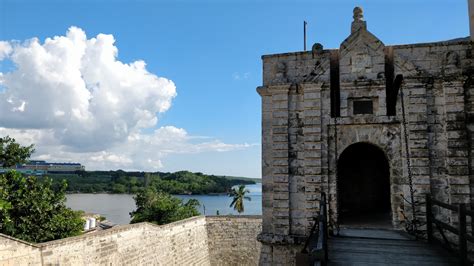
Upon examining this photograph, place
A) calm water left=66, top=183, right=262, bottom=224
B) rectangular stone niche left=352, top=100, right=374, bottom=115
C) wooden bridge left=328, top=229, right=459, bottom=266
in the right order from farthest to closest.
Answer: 1. calm water left=66, top=183, right=262, bottom=224
2. rectangular stone niche left=352, top=100, right=374, bottom=115
3. wooden bridge left=328, top=229, right=459, bottom=266

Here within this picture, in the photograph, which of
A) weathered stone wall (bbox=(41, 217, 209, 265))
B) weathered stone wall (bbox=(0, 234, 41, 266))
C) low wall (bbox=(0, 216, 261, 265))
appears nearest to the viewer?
weathered stone wall (bbox=(0, 234, 41, 266))

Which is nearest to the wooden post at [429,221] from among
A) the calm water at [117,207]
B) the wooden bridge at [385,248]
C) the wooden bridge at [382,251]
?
the wooden bridge at [385,248]

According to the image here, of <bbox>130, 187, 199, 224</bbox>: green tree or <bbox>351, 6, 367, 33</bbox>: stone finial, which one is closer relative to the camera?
<bbox>351, 6, 367, 33</bbox>: stone finial

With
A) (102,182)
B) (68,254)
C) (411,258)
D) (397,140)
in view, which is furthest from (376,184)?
(102,182)

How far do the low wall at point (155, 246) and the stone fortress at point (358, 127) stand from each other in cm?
11

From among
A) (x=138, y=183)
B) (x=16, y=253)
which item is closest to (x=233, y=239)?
(x=16, y=253)

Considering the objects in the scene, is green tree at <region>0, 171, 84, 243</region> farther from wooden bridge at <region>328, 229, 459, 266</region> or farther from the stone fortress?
wooden bridge at <region>328, 229, 459, 266</region>

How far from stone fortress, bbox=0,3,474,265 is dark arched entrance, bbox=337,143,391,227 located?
4.43 ft

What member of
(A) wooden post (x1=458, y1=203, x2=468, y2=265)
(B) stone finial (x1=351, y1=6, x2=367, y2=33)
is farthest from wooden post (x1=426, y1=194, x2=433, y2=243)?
(B) stone finial (x1=351, y1=6, x2=367, y2=33)

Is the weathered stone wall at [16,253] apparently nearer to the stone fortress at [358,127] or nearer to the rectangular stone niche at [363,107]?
the stone fortress at [358,127]

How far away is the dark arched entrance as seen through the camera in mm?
10656

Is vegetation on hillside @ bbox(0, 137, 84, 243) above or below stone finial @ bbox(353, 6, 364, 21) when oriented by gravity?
below

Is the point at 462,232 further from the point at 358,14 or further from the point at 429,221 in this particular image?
the point at 358,14

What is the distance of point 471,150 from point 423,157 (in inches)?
36.3
